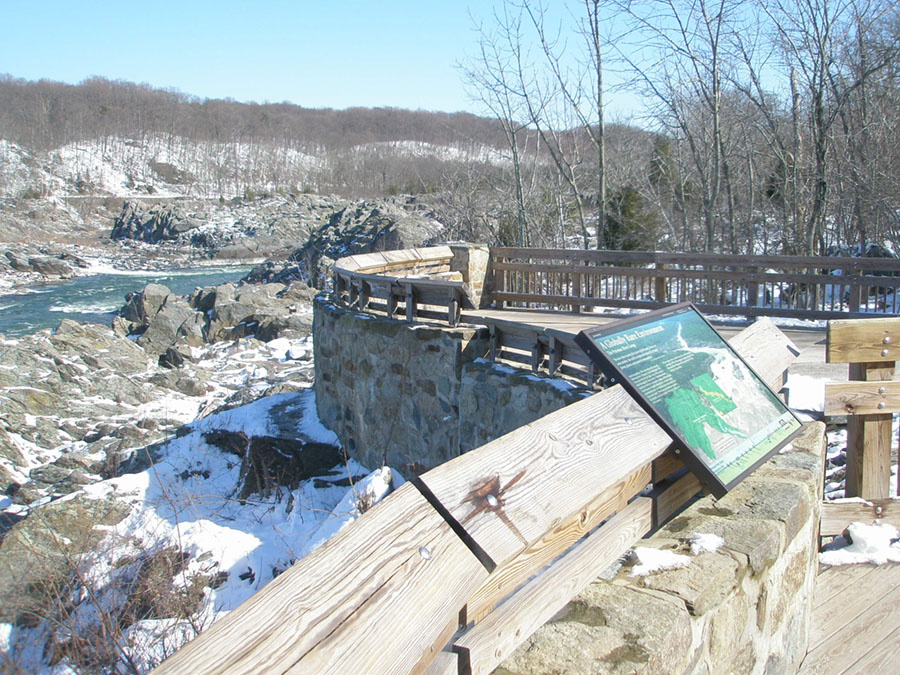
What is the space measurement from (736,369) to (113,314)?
3163 cm

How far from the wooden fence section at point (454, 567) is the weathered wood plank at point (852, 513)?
204cm

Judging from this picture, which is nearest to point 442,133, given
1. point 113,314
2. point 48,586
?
point 113,314

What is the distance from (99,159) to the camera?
101688 mm

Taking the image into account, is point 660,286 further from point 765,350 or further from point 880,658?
point 880,658

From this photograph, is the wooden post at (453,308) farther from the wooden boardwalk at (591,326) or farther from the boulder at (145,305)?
the boulder at (145,305)

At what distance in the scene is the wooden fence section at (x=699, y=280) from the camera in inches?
383

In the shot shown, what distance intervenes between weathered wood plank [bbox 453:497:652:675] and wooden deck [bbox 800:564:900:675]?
1.40 metres

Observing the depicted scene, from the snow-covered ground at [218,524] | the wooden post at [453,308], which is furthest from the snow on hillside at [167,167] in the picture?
the wooden post at [453,308]

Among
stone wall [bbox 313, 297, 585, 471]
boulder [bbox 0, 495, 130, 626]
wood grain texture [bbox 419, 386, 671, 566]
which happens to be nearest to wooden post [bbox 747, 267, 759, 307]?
stone wall [bbox 313, 297, 585, 471]

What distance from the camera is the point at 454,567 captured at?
1.65m

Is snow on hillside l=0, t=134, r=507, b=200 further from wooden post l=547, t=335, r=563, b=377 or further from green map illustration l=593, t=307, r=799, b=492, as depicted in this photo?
green map illustration l=593, t=307, r=799, b=492

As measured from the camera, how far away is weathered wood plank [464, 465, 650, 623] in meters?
1.92

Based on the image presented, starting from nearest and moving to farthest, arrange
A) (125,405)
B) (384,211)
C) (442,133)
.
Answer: (125,405) → (384,211) → (442,133)

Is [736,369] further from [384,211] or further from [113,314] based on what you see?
[384,211]
